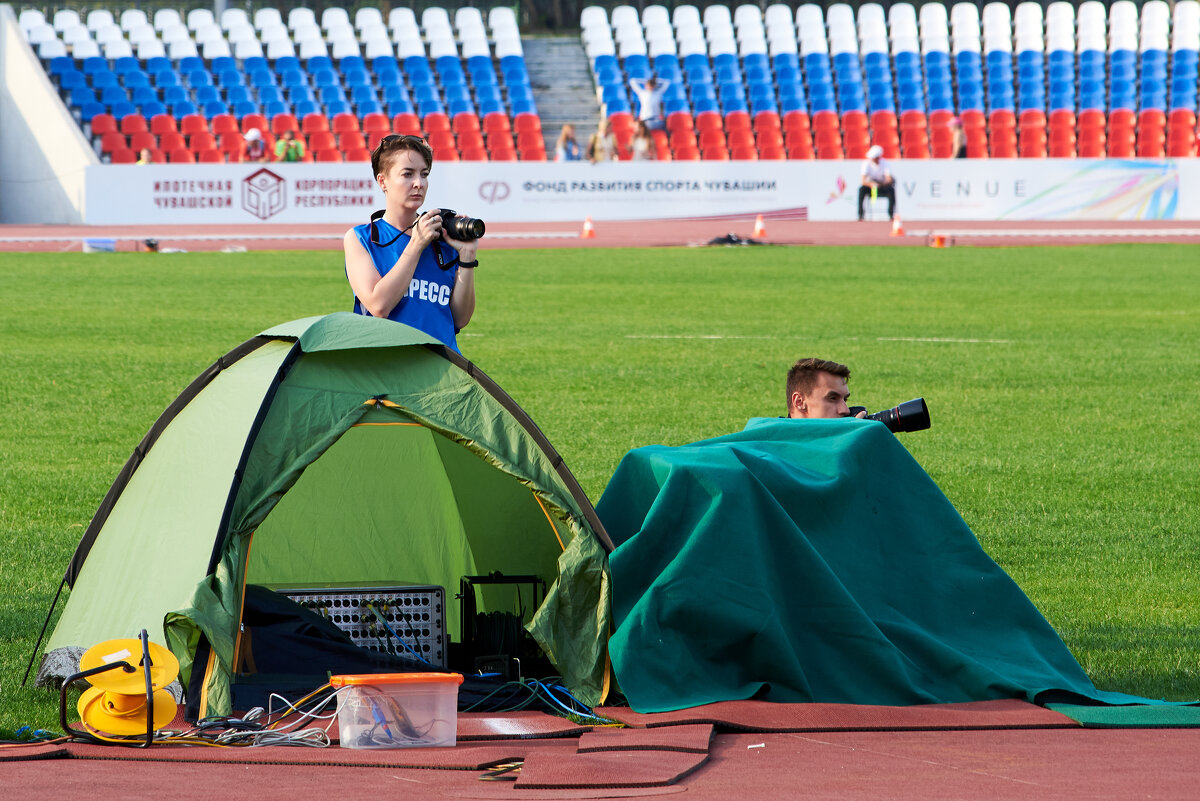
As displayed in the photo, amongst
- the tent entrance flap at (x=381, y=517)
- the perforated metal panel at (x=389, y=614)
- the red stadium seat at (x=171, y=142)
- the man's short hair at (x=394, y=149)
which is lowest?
the perforated metal panel at (x=389, y=614)

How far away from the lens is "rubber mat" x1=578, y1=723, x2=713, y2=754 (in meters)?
4.14

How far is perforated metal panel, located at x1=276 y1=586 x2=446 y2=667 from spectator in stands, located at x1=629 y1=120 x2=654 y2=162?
3171 cm

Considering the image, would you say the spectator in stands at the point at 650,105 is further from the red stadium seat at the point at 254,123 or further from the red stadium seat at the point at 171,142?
the red stadium seat at the point at 171,142

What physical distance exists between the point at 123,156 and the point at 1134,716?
34900 mm

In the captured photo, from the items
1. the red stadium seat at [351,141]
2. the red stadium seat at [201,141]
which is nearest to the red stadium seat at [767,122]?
the red stadium seat at [351,141]

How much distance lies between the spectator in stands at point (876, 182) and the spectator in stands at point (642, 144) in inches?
212

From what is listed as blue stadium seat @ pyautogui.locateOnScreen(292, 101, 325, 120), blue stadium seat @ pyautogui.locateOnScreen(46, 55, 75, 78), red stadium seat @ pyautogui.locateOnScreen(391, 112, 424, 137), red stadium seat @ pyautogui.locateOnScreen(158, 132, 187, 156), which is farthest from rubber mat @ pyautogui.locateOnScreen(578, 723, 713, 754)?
blue stadium seat @ pyautogui.locateOnScreen(46, 55, 75, 78)

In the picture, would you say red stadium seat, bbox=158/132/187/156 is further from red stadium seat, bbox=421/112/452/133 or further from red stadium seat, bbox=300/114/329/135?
red stadium seat, bbox=421/112/452/133

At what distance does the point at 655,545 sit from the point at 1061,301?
1596 centimetres

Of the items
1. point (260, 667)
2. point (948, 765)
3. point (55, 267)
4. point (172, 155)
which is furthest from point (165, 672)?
point (172, 155)

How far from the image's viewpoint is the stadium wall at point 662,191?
32.2m

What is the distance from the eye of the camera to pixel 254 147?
115ft

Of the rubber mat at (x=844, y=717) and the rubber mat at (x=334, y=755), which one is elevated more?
the rubber mat at (x=334, y=755)

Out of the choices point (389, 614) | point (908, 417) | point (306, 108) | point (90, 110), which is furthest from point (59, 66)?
point (908, 417)
